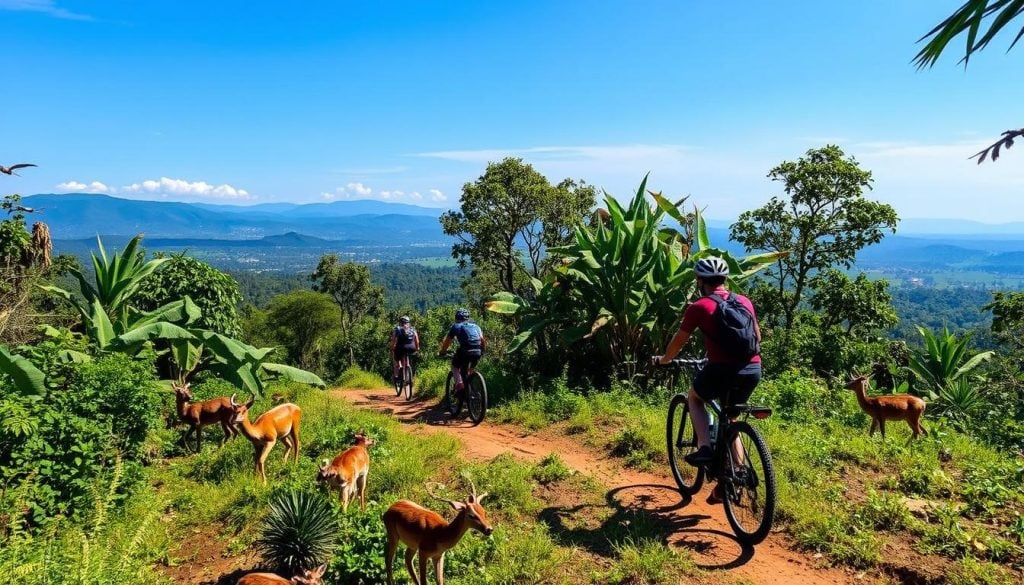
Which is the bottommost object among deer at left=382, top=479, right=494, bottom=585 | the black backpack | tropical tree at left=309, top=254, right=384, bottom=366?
tropical tree at left=309, top=254, right=384, bottom=366

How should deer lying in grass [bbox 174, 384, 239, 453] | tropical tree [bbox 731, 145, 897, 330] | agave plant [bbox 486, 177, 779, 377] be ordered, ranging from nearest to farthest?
deer lying in grass [bbox 174, 384, 239, 453] → agave plant [bbox 486, 177, 779, 377] → tropical tree [bbox 731, 145, 897, 330]

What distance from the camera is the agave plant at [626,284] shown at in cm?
798

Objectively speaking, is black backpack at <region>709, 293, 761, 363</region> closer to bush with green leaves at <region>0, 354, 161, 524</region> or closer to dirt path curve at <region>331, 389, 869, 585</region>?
dirt path curve at <region>331, 389, 869, 585</region>

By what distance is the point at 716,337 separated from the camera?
399cm

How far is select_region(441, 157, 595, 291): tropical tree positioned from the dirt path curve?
55.8 feet

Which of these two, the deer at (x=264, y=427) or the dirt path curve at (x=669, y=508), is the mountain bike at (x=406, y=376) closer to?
the dirt path curve at (x=669, y=508)

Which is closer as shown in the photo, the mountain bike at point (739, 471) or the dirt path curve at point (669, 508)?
the dirt path curve at point (669, 508)

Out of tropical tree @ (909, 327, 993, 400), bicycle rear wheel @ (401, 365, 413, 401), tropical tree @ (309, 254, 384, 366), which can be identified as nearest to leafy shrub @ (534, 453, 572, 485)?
bicycle rear wheel @ (401, 365, 413, 401)

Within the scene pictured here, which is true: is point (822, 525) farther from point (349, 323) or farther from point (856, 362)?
point (349, 323)

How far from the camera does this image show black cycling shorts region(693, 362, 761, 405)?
4059mm

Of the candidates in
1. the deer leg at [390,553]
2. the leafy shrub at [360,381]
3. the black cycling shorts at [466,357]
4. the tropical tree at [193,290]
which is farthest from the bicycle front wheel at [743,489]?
the leafy shrub at [360,381]

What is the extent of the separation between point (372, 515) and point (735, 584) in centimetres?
259

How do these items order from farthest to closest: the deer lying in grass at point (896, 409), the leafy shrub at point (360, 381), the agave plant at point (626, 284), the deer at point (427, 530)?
the leafy shrub at point (360, 381), the agave plant at point (626, 284), the deer lying in grass at point (896, 409), the deer at point (427, 530)

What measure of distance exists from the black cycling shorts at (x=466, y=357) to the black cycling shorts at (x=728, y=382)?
4.22m
